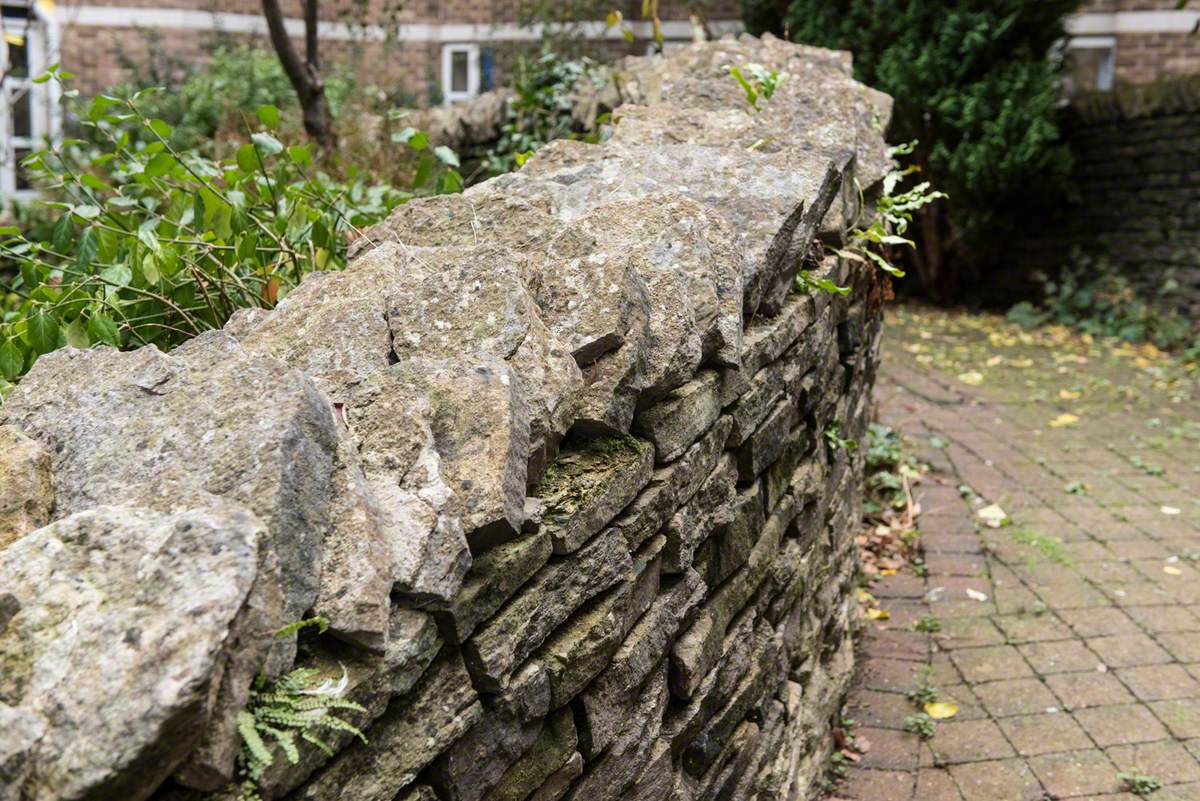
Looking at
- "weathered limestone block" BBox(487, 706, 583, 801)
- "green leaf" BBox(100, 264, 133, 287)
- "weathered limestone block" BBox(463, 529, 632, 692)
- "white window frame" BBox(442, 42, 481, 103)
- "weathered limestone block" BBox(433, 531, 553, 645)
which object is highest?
"white window frame" BBox(442, 42, 481, 103)

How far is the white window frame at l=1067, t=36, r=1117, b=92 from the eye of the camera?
43.3 feet

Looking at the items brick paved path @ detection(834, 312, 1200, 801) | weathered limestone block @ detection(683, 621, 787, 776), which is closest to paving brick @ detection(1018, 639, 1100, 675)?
brick paved path @ detection(834, 312, 1200, 801)

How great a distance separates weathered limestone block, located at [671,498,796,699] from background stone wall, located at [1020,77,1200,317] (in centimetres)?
819

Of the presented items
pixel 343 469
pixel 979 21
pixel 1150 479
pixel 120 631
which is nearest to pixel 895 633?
pixel 1150 479

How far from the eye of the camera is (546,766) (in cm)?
156

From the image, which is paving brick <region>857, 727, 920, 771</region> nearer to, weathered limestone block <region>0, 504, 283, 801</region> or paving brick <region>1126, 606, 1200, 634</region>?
paving brick <region>1126, 606, 1200, 634</region>

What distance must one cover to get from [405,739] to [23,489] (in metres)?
0.56

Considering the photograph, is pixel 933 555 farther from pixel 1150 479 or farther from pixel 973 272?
pixel 973 272

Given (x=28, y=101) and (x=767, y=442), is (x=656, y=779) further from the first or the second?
(x=28, y=101)

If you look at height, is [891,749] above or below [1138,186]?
below

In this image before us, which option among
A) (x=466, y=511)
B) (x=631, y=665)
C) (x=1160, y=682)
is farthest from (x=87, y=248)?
(x=1160, y=682)

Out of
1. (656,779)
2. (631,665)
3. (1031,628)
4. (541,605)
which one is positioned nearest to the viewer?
(541,605)

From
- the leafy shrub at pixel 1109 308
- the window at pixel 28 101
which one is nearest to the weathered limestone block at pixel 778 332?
the leafy shrub at pixel 1109 308

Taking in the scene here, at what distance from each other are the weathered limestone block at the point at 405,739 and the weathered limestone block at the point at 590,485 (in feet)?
0.91
